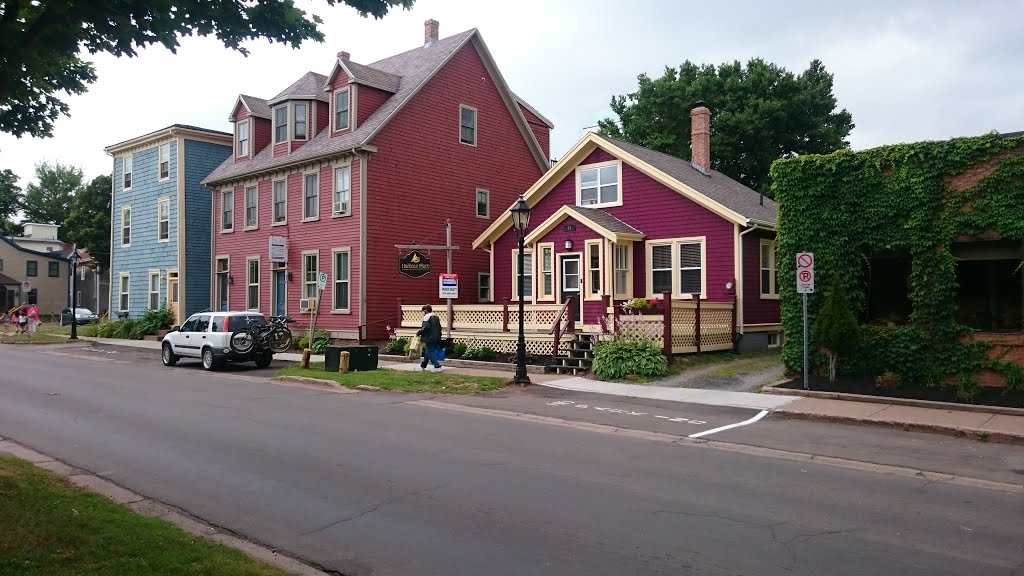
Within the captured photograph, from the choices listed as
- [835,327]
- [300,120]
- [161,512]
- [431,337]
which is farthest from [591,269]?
[161,512]

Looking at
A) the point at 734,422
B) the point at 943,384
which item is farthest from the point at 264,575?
the point at 943,384

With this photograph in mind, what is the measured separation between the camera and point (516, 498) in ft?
24.3

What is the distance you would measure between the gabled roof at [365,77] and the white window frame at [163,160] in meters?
11.0

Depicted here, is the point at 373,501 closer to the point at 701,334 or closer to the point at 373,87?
the point at 701,334

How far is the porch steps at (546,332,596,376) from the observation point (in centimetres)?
1958

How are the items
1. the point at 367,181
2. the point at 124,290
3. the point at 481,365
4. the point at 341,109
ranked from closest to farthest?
the point at 481,365, the point at 367,181, the point at 341,109, the point at 124,290

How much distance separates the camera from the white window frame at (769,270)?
23.7 meters

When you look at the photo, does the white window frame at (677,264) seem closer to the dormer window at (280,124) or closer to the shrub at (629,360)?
the shrub at (629,360)

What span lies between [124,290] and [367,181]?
2017 centimetres

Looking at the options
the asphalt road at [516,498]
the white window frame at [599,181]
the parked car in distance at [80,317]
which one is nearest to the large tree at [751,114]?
the white window frame at [599,181]

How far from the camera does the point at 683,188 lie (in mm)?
23000

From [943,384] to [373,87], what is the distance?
22.0 m

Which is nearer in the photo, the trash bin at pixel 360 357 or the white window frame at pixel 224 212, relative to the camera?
the trash bin at pixel 360 357

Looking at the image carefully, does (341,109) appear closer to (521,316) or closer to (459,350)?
(459,350)
